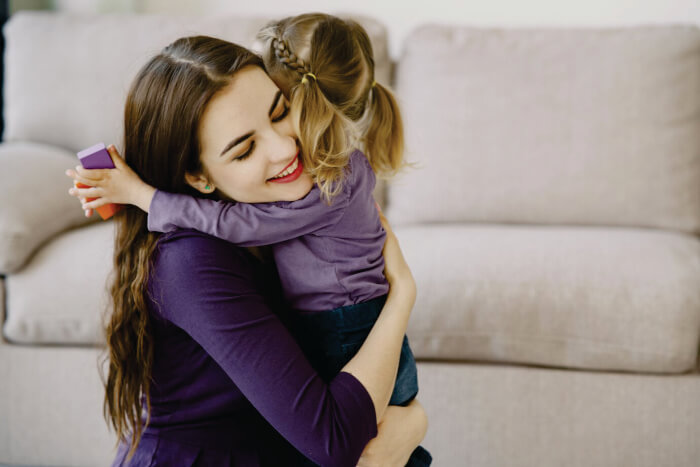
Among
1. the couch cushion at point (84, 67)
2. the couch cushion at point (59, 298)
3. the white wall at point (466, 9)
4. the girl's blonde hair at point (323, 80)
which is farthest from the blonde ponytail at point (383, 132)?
the white wall at point (466, 9)

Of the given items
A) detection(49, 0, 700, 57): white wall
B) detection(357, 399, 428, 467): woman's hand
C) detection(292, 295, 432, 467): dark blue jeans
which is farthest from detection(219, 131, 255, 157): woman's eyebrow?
detection(49, 0, 700, 57): white wall

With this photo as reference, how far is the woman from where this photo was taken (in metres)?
0.83

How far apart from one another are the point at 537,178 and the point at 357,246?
950 mm

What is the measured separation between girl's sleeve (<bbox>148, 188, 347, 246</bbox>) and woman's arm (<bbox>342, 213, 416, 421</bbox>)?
155mm

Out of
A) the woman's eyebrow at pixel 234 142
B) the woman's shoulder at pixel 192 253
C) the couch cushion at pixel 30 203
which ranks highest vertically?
the woman's eyebrow at pixel 234 142

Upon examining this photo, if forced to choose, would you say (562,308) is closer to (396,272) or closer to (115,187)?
(396,272)

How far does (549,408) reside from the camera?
1.41 metres

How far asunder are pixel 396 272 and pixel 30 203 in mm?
983

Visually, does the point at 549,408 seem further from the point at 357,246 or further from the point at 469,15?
the point at 469,15

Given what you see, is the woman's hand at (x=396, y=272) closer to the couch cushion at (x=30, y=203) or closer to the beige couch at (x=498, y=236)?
the beige couch at (x=498, y=236)

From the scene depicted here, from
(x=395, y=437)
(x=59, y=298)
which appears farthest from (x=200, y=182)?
(x=59, y=298)

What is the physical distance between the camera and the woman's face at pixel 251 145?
34.4 inches

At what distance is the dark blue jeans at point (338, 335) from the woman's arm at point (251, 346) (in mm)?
140

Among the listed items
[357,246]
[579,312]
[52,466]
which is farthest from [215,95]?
[52,466]
